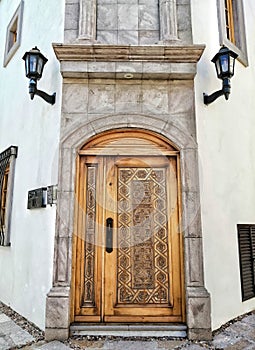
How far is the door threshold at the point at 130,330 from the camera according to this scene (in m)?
2.95

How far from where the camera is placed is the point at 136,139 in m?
3.39

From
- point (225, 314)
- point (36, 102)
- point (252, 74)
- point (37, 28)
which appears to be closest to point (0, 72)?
point (37, 28)

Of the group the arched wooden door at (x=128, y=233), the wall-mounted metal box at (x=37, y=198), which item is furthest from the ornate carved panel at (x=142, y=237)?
the wall-mounted metal box at (x=37, y=198)

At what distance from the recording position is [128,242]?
10.7ft

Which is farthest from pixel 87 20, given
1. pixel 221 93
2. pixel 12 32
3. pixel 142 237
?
pixel 12 32

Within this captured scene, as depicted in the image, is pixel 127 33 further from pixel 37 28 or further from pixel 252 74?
pixel 252 74

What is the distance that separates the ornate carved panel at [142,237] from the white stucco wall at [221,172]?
0.49 meters

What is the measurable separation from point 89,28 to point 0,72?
3126mm

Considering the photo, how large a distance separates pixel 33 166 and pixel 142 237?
5.70 feet

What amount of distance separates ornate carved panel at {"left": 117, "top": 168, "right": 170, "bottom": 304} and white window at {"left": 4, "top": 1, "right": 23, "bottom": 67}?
3434 mm

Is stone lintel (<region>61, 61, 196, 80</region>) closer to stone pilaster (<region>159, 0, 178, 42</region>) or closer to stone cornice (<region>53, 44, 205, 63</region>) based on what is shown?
stone cornice (<region>53, 44, 205, 63</region>)

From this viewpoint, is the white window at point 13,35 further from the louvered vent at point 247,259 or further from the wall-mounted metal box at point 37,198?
the louvered vent at point 247,259

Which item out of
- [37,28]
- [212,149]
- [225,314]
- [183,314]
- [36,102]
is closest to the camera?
[183,314]

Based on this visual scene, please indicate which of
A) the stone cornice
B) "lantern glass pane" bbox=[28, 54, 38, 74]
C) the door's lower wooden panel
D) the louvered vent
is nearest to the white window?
"lantern glass pane" bbox=[28, 54, 38, 74]
